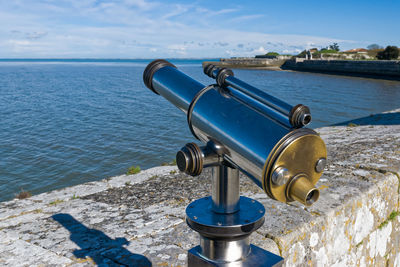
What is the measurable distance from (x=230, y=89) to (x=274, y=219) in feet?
3.81

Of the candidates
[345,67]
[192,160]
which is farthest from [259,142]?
[345,67]

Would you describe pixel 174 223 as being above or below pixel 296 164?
below

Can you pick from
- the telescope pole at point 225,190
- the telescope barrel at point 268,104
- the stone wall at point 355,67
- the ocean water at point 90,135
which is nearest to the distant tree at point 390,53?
the stone wall at point 355,67

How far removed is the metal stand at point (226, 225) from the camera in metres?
1.14

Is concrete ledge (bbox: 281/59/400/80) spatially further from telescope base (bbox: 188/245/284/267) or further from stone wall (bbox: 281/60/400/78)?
telescope base (bbox: 188/245/284/267)

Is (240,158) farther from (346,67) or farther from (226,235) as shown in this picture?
(346,67)

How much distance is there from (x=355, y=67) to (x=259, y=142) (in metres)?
46.9

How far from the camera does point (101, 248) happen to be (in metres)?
1.93

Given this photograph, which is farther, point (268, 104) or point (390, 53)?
point (390, 53)

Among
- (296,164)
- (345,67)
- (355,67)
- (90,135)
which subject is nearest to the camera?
(296,164)

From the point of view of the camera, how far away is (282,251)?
74.4 inches

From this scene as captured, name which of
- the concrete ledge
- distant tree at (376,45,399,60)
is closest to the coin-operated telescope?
the concrete ledge

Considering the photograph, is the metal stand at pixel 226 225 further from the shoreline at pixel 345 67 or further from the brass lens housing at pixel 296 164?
the shoreline at pixel 345 67

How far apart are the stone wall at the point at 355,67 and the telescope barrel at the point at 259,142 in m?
40.3
